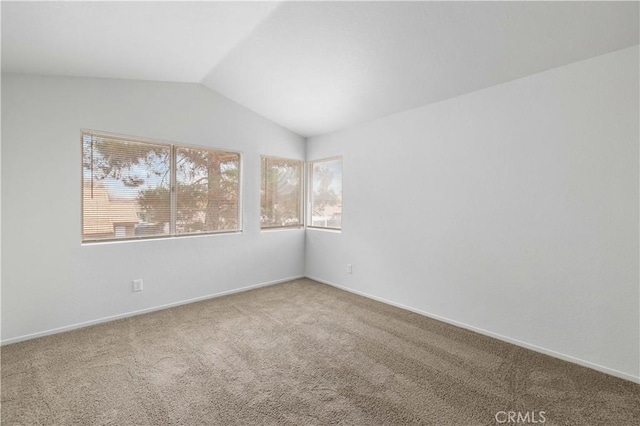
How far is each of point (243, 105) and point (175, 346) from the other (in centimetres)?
309

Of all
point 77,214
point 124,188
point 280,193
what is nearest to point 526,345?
point 280,193

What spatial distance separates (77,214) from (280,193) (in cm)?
254

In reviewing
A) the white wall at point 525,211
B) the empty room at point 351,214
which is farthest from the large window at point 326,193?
the white wall at point 525,211

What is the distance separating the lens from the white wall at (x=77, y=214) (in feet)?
8.96

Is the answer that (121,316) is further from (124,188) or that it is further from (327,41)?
(327,41)

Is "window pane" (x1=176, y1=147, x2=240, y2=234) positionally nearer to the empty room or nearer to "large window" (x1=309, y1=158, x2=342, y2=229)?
the empty room

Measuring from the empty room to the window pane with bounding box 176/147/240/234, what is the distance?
3cm

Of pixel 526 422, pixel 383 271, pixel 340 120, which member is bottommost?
pixel 526 422

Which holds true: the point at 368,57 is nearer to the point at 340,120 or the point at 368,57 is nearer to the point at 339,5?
the point at 339,5

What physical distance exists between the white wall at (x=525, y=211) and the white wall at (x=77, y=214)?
217 cm

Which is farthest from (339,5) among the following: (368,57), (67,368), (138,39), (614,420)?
(67,368)

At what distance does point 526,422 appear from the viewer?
181cm

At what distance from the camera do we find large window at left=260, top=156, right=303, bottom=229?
4609 mm

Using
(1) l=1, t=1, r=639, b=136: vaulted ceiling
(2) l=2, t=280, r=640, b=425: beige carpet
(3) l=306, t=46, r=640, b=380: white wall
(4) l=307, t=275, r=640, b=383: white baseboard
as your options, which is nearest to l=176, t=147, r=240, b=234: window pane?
(1) l=1, t=1, r=639, b=136: vaulted ceiling
